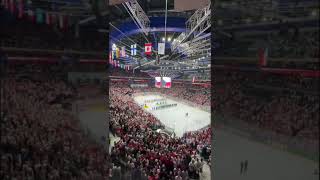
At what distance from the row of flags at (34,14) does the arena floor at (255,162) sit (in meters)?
2.31

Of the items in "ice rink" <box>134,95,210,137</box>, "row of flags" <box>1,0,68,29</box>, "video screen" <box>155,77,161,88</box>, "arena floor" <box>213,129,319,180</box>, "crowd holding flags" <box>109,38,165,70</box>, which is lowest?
"arena floor" <box>213,129,319,180</box>

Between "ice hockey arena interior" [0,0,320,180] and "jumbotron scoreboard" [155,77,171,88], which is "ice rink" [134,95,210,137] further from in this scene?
"jumbotron scoreboard" [155,77,171,88]

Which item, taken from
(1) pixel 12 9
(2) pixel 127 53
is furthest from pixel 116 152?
(1) pixel 12 9

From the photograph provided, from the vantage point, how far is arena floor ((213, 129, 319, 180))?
3.47 metres

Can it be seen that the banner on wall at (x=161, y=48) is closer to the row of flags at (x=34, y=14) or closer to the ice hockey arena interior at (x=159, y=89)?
the ice hockey arena interior at (x=159, y=89)

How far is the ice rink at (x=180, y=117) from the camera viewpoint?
450cm

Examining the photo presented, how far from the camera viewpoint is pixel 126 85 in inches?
212

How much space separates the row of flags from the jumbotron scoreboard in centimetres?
131

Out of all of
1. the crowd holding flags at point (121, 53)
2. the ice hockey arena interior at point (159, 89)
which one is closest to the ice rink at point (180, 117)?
the ice hockey arena interior at point (159, 89)

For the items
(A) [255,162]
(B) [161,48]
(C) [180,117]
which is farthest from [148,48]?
(A) [255,162]

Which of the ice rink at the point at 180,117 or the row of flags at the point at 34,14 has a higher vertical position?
the row of flags at the point at 34,14

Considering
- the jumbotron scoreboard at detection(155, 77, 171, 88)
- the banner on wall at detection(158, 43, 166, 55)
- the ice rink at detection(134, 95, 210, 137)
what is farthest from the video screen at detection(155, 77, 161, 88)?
the banner on wall at detection(158, 43, 166, 55)

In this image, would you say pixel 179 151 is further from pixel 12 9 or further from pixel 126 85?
pixel 12 9

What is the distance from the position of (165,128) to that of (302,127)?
194 centimetres
